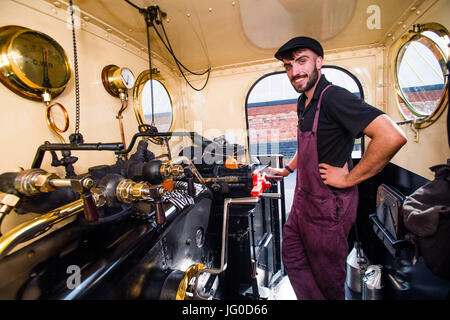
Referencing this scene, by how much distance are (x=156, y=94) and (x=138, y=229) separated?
231 centimetres

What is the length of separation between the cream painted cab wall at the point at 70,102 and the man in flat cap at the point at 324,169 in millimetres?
1721

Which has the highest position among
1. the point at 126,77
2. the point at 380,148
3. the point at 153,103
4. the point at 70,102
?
the point at 126,77

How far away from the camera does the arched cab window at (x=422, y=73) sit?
1562 millimetres

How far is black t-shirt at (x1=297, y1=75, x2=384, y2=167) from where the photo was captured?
3.59 feet

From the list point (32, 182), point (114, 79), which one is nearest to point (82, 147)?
point (32, 182)

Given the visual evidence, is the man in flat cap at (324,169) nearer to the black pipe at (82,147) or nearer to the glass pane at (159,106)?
the black pipe at (82,147)

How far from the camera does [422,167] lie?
5.63 feet

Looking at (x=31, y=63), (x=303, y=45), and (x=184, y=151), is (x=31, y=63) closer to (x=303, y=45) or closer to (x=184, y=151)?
(x=184, y=151)

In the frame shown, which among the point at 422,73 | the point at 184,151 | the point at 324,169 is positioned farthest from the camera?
the point at 184,151

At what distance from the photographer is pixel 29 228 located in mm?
605

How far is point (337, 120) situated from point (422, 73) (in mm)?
1743

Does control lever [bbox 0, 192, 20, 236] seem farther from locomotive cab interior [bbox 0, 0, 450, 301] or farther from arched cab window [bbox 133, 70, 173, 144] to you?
arched cab window [bbox 133, 70, 173, 144]
